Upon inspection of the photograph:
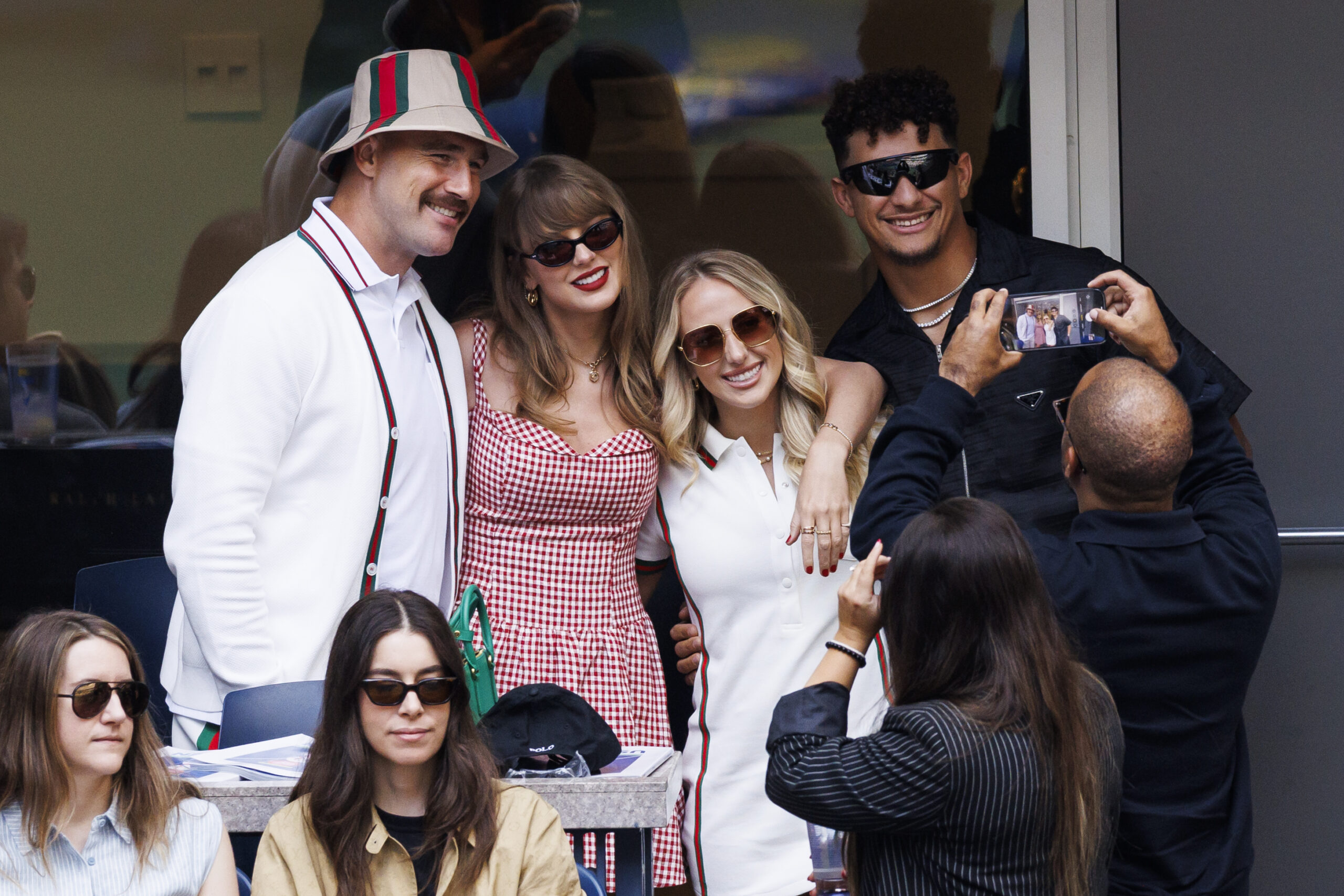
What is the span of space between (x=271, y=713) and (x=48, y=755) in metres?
0.46

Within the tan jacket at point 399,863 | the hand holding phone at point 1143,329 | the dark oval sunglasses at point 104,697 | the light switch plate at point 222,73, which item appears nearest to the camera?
the tan jacket at point 399,863

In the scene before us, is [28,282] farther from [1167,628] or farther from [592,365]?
[1167,628]

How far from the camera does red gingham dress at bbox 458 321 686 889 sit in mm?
3055

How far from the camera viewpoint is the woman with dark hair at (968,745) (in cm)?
199

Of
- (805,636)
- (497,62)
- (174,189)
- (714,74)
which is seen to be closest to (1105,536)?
(805,636)

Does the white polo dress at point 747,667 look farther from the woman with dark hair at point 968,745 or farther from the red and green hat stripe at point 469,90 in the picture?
the red and green hat stripe at point 469,90

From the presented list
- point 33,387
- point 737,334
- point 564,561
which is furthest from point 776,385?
point 33,387

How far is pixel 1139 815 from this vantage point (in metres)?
2.43

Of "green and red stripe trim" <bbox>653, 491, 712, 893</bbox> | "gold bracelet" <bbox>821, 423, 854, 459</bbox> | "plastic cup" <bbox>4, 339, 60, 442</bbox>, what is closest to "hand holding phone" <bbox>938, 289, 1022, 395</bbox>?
"gold bracelet" <bbox>821, 423, 854, 459</bbox>

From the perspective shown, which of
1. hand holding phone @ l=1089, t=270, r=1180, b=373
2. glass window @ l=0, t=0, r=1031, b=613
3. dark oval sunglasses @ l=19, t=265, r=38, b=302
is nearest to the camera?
hand holding phone @ l=1089, t=270, r=1180, b=373

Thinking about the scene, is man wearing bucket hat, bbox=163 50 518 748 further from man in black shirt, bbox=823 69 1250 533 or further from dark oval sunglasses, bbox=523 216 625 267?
man in black shirt, bbox=823 69 1250 533

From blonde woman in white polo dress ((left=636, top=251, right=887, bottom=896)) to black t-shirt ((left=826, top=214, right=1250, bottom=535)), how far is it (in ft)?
0.73

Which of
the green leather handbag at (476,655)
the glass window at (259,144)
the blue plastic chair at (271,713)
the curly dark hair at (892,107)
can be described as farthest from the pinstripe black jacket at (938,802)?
the glass window at (259,144)

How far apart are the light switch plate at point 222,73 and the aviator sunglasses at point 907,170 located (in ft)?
6.47
